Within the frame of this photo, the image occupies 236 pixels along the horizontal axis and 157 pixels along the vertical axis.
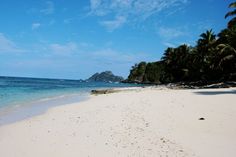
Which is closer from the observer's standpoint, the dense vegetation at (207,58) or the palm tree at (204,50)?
the dense vegetation at (207,58)

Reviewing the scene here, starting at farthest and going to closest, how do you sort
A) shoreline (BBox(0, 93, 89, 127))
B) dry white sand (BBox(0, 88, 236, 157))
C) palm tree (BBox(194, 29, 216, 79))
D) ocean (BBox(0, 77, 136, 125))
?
palm tree (BBox(194, 29, 216, 79))
ocean (BBox(0, 77, 136, 125))
shoreline (BBox(0, 93, 89, 127))
dry white sand (BBox(0, 88, 236, 157))

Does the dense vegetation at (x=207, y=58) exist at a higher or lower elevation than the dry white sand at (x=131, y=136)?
higher

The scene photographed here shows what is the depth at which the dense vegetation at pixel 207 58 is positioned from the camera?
40312 mm

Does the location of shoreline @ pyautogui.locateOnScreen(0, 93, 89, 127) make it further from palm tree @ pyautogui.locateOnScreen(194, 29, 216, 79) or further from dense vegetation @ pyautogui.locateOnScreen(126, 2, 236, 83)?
palm tree @ pyautogui.locateOnScreen(194, 29, 216, 79)

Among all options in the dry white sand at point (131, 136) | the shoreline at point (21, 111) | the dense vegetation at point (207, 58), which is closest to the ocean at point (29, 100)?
the shoreline at point (21, 111)

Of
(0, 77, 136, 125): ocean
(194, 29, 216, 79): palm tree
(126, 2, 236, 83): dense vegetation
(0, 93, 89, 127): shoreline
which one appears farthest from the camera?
(194, 29, 216, 79): palm tree

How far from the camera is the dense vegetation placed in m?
40.3

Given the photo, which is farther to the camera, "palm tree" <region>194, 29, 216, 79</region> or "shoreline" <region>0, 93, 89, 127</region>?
"palm tree" <region>194, 29, 216, 79</region>

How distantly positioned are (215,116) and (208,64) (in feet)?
137

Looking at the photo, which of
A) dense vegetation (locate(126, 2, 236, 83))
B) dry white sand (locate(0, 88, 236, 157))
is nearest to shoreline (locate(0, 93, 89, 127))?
dry white sand (locate(0, 88, 236, 157))

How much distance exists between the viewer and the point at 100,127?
10.4 m

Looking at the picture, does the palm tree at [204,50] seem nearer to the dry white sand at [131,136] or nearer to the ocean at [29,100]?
the ocean at [29,100]

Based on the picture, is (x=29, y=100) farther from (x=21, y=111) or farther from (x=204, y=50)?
(x=204, y=50)

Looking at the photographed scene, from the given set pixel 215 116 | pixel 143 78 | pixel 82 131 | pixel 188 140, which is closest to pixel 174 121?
pixel 215 116
